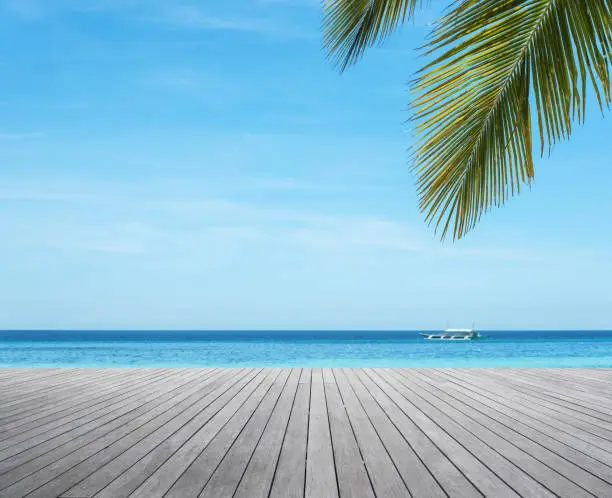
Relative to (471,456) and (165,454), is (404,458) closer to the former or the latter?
(471,456)

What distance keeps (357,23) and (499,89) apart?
0.81 m

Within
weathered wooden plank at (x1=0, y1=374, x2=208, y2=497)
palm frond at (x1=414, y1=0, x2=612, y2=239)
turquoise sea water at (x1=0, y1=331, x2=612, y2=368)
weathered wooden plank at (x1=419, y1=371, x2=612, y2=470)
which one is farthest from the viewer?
turquoise sea water at (x1=0, y1=331, x2=612, y2=368)

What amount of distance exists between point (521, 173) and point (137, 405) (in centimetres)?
344

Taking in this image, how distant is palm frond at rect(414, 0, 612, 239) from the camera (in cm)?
154

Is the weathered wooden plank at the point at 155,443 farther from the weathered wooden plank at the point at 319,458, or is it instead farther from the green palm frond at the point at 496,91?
the green palm frond at the point at 496,91

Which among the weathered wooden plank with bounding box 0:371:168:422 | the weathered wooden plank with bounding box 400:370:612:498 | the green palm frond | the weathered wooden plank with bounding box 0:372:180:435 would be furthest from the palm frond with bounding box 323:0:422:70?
the weathered wooden plank with bounding box 0:371:168:422

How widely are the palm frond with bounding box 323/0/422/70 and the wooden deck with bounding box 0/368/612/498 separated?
5.61 ft

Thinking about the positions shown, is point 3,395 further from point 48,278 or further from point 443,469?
point 48,278

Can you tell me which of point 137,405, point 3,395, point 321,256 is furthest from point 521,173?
point 321,256

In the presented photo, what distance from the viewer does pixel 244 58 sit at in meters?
16.7

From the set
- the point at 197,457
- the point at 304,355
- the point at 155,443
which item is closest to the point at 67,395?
the point at 155,443

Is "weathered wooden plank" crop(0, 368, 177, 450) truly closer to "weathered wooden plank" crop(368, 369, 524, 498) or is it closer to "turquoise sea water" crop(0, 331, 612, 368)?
"weathered wooden plank" crop(368, 369, 524, 498)

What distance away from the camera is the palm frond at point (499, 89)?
60.6 inches

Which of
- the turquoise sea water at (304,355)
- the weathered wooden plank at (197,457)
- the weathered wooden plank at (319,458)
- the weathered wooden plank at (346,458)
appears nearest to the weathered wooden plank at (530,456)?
the weathered wooden plank at (346,458)
